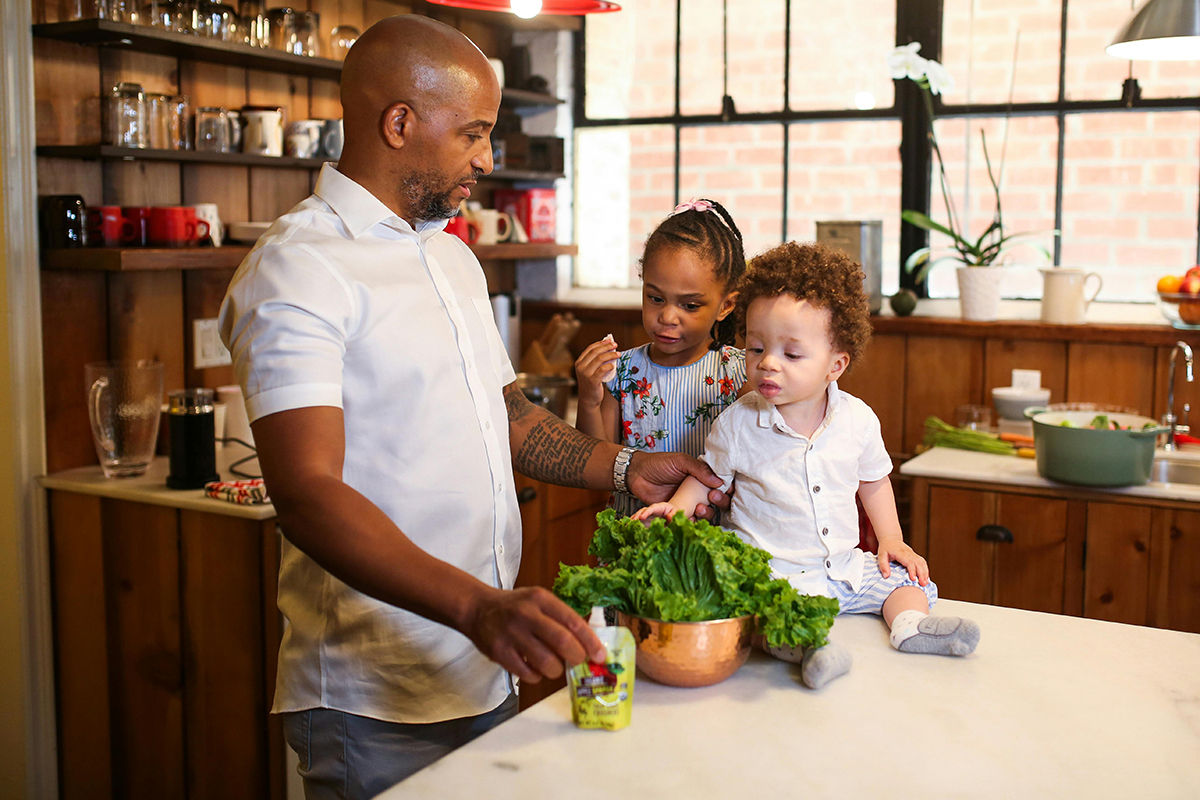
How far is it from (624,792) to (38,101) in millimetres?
2019

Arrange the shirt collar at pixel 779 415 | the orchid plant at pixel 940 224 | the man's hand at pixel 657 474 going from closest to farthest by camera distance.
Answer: the shirt collar at pixel 779 415 → the man's hand at pixel 657 474 → the orchid plant at pixel 940 224

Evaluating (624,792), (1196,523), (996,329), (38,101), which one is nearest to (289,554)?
(624,792)

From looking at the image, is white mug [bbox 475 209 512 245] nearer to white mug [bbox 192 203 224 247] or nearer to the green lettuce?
white mug [bbox 192 203 224 247]

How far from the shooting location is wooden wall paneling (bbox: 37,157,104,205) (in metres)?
2.35

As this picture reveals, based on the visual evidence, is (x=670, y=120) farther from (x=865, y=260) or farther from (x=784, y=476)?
(x=784, y=476)

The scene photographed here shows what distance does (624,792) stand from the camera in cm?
104

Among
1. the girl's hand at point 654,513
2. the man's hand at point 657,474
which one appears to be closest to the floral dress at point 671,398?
the man's hand at point 657,474

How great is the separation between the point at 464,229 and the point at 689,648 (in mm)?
2314

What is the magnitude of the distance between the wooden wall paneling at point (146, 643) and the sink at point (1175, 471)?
2421 millimetres

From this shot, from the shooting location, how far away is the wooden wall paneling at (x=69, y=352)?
2410 millimetres

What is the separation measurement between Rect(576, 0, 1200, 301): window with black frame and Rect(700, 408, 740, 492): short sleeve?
207 centimetres

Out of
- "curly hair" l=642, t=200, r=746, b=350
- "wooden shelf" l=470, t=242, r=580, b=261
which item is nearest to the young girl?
"curly hair" l=642, t=200, r=746, b=350

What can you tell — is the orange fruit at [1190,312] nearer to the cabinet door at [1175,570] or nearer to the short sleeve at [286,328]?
the cabinet door at [1175,570]

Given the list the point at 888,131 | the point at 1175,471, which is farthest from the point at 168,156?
the point at 1175,471
